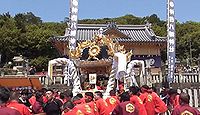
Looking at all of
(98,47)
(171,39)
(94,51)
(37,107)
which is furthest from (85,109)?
(94,51)

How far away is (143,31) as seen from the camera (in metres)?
39.7

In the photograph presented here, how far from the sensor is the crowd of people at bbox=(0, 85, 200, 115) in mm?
6103

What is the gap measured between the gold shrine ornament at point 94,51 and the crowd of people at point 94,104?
11.6m

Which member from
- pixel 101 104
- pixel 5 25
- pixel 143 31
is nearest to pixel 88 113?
pixel 101 104

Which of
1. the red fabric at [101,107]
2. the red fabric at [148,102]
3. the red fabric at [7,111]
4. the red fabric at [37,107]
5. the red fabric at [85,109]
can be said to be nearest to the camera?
the red fabric at [7,111]

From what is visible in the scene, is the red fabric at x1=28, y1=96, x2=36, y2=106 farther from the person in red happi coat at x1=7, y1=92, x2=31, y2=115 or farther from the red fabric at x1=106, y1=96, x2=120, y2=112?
the person in red happi coat at x1=7, y1=92, x2=31, y2=115

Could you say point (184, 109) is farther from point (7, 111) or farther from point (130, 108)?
→ point (7, 111)

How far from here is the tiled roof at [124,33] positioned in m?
34.7

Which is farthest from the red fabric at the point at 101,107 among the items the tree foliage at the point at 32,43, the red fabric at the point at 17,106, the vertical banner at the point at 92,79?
the tree foliage at the point at 32,43

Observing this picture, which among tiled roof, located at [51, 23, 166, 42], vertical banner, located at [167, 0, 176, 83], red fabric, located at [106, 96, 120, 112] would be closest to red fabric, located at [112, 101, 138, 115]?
red fabric, located at [106, 96, 120, 112]

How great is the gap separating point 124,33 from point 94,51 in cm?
1545

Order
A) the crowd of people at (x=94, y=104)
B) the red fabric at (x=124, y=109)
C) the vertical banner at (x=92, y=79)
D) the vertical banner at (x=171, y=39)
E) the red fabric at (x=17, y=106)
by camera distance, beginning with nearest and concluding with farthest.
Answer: the red fabric at (x=17, y=106)
the crowd of people at (x=94, y=104)
the red fabric at (x=124, y=109)
the vertical banner at (x=171, y=39)
the vertical banner at (x=92, y=79)

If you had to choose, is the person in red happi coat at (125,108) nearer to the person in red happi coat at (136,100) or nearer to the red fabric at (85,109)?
the red fabric at (85,109)

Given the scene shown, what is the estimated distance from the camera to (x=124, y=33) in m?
37.2
